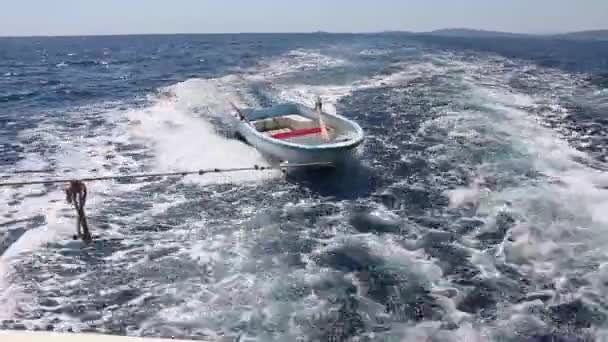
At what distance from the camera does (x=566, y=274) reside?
7297 millimetres

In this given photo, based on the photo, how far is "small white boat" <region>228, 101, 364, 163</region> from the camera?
459 inches

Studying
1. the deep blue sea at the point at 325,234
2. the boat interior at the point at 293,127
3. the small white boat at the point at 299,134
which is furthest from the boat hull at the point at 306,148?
the boat interior at the point at 293,127

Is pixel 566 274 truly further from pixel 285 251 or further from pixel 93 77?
pixel 93 77

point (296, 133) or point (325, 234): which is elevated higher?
point (296, 133)

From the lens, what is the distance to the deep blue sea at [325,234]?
6.46m

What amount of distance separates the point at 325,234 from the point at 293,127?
7659mm

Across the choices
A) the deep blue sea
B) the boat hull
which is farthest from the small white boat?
the deep blue sea

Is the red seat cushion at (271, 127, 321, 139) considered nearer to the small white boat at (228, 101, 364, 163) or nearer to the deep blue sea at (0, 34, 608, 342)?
the small white boat at (228, 101, 364, 163)

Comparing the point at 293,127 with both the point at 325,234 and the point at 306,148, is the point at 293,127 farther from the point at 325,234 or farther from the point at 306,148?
the point at 325,234

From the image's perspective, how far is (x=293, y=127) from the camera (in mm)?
16062

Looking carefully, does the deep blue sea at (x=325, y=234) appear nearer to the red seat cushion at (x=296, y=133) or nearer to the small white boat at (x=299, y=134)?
the small white boat at (x=299, y=134)

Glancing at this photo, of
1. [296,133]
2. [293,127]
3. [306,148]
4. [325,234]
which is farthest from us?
[293,127]

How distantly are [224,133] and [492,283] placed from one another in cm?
1131

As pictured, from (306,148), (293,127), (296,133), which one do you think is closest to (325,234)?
(306,148)
